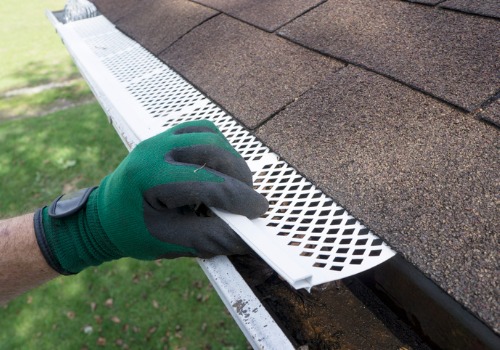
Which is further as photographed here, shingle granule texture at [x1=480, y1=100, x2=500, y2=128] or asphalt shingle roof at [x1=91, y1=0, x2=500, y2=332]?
shingle granule texture at [x1=480, y1=100, x2=500, y2=128]

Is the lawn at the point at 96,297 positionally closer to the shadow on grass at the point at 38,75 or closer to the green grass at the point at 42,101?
the green grass at the point at 42,101

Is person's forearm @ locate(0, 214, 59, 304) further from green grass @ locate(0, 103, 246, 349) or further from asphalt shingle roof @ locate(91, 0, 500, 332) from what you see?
green grass @ locate(0, 103, 246, 349)

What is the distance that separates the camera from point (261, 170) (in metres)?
1.50

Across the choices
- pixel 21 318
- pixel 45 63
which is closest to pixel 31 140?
pixel 21 318

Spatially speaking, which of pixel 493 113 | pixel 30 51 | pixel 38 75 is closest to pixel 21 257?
pixel 493 113

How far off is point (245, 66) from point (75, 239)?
1.13 m

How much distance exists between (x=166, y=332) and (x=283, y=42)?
2.90m

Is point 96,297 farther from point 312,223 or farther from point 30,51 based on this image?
point 30,51

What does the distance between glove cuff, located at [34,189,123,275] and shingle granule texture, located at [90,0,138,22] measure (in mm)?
2366

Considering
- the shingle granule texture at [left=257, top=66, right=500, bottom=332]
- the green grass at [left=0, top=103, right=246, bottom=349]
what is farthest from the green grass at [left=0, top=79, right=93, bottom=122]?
the shingle granule texture at [left=257, top=66, right=500, bottom=332]

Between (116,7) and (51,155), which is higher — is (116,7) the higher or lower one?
the higher one

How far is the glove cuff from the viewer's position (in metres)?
1.45

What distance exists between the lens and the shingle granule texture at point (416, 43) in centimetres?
138

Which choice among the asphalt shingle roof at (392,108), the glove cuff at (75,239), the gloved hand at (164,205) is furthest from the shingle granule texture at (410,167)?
the glove cuff at (75,239)
